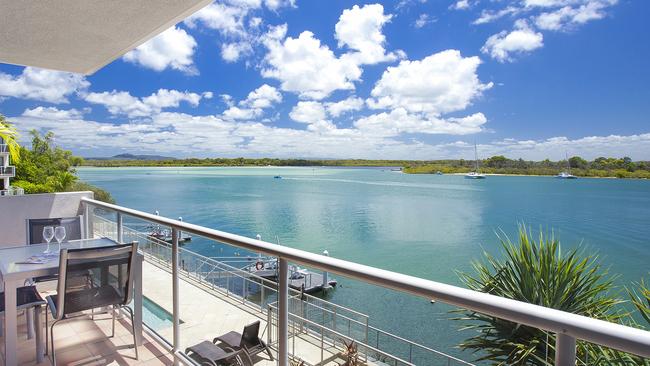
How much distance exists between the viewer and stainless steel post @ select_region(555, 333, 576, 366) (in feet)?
2.43

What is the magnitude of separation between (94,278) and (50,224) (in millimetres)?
1656

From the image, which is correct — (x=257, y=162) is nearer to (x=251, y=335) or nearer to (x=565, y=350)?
(x=251, y=335)

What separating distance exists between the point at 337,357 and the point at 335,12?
8343 cm

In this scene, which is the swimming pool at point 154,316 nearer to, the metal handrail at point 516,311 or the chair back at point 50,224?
the chair back at point 50,224

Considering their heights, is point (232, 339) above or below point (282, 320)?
below

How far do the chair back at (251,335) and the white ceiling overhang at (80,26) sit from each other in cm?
287

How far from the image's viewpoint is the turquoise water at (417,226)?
62.7ft

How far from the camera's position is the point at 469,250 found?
90.7ft

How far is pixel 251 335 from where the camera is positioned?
3.72m

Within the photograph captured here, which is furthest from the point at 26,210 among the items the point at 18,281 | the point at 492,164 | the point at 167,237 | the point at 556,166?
the point at 492,164

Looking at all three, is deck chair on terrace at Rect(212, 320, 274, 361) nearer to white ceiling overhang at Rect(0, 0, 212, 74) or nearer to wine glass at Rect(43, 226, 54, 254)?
wine glass at Rect(43, 226, 54, 254)

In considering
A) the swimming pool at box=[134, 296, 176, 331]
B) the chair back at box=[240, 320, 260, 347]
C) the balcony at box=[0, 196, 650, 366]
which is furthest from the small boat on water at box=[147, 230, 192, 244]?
the chair back at box=[240, 320, 260, 347]

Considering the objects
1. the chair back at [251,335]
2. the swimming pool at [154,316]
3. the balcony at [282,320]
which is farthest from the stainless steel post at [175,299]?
the chair back at [251,335]

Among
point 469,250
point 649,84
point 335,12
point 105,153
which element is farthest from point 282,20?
point 649,84
